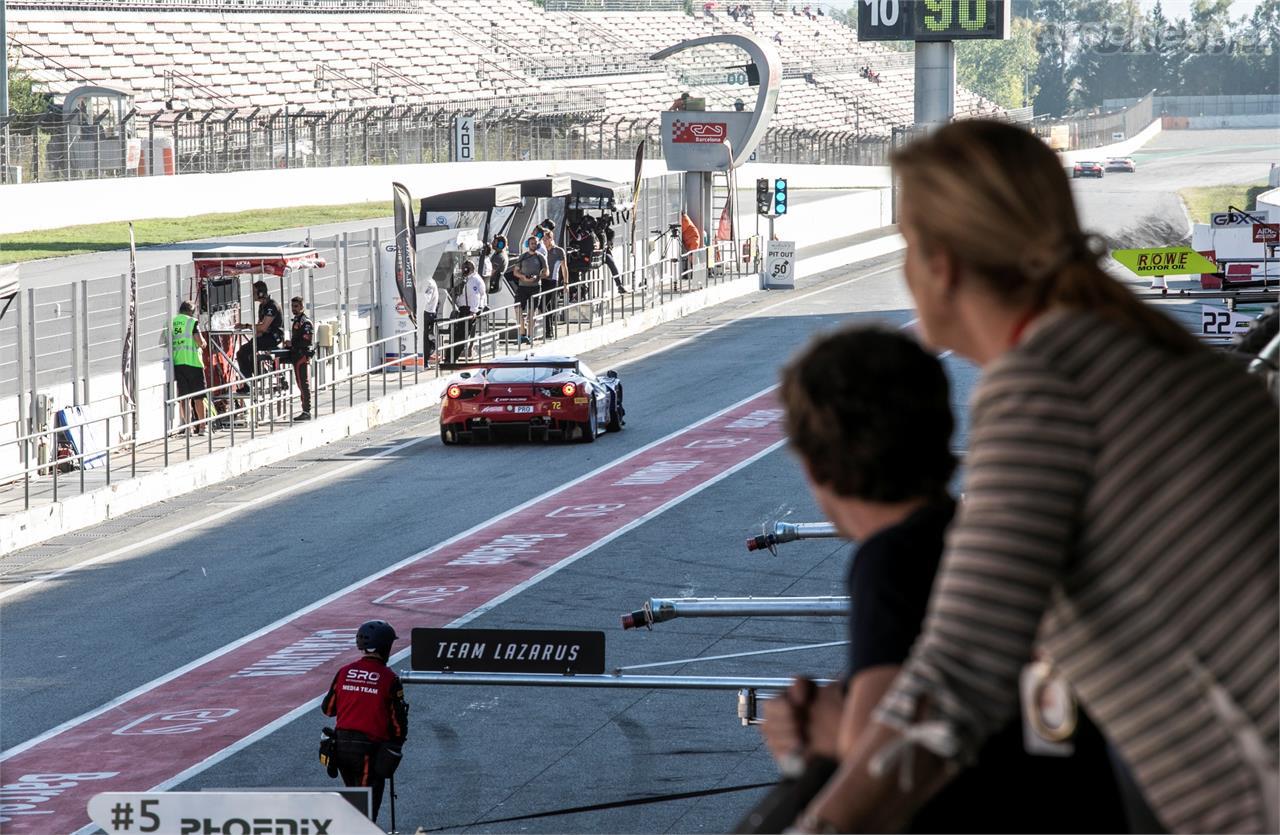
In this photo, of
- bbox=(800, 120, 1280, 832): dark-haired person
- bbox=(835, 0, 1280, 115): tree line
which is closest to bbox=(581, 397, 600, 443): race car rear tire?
bbox=(800, 120, 1280, 832): dark-haired person

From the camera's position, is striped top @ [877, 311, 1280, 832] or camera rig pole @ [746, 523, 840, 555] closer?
striped top @ [877, 311, 1280, 832]

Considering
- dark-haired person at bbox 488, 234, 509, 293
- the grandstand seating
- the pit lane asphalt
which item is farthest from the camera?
the grandstand seating

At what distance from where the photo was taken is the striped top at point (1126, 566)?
2.11m

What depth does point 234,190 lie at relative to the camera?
48.9 metres

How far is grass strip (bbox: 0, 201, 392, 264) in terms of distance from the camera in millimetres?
40125

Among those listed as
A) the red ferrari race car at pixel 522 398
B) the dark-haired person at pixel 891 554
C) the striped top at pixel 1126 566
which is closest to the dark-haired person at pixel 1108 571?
the striped top at pixel 1126 566

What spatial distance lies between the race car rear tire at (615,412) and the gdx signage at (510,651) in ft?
64.1

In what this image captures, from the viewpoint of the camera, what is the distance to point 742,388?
30.8 m

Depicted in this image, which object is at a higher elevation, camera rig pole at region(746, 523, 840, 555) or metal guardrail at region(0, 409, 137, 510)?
camera rig pole at region(746, 523, 840, 555)

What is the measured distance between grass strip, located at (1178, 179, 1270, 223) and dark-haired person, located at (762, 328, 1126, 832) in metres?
74.1

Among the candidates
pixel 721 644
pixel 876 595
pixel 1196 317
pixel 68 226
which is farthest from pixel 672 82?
pixel 876 595

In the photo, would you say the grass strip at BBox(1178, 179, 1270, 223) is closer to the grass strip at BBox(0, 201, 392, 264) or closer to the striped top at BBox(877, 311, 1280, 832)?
the grass strip at BBox(0, 201, 392, 264)

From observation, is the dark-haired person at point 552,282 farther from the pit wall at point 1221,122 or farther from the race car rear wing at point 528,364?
the pit wall at point 1221,122

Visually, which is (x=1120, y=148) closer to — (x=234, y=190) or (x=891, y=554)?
(x=234, y=190)
